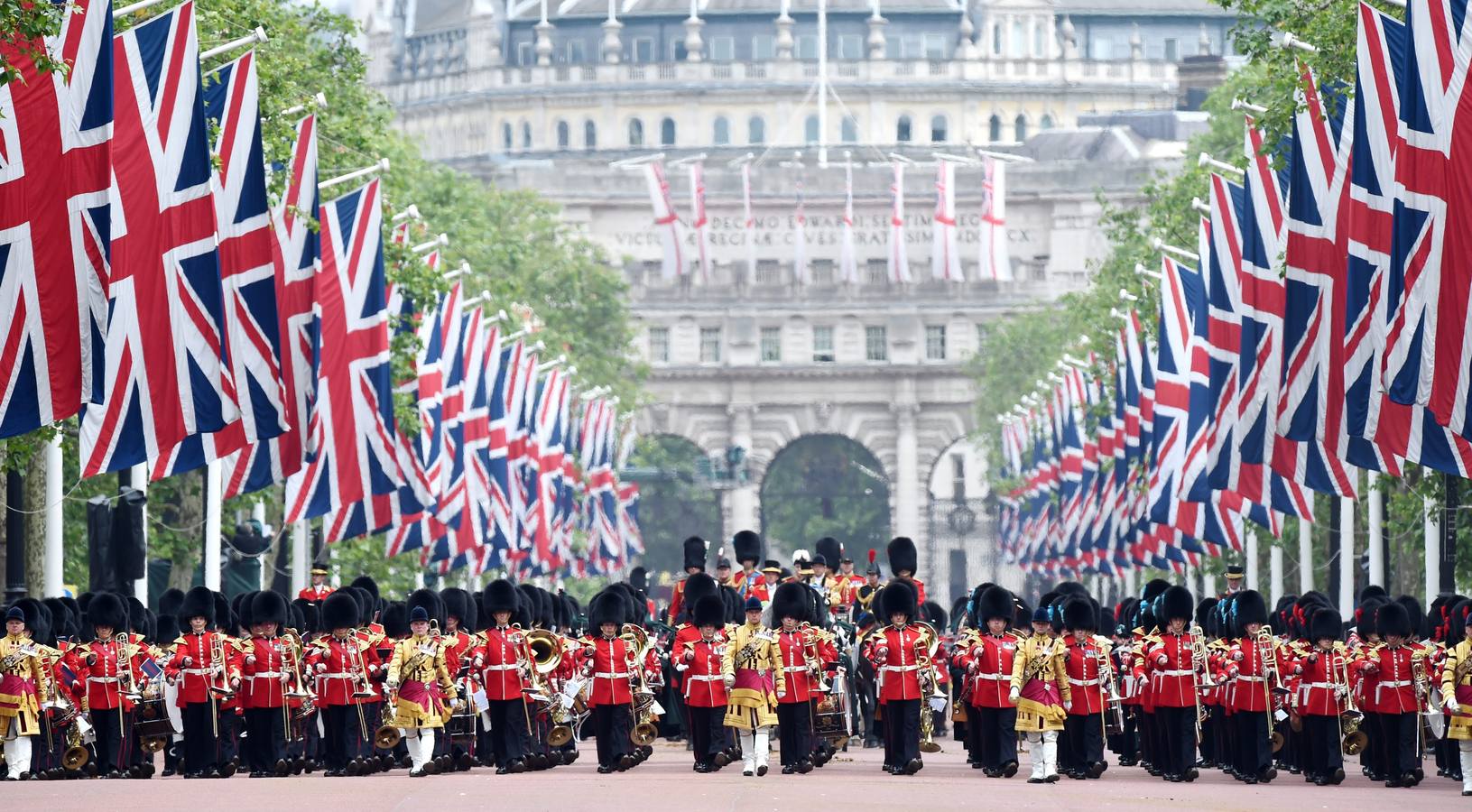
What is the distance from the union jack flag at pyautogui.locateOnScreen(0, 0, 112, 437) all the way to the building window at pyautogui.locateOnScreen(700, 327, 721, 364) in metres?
121

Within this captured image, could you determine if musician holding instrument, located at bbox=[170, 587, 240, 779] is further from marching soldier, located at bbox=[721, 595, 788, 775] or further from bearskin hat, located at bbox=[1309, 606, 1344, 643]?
bearskin hat, located at bbox=[1309, 606, 1344, 643]

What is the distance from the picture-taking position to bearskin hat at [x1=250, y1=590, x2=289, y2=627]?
118ft

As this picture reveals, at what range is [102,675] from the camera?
35.3 meters

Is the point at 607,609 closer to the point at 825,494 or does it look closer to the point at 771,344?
the point at 771,344

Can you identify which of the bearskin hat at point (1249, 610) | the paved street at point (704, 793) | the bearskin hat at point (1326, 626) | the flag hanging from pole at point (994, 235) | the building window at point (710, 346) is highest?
the flag hanging from pole at point (994, 235)

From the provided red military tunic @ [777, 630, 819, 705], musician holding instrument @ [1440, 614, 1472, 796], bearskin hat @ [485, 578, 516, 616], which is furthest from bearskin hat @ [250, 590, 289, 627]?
musician holding instrument @ [1440, 614, 1472, 796]

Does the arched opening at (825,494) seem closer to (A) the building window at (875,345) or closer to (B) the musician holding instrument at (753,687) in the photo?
(A) the building window at (875,345)

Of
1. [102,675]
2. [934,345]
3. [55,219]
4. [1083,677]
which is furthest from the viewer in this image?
[934,345]

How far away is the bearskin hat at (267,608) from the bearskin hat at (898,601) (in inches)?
226

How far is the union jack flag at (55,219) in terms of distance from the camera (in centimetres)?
3231

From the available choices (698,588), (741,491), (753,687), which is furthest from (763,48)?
(753,687)

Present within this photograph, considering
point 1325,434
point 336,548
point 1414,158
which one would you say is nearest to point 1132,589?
point 336,548

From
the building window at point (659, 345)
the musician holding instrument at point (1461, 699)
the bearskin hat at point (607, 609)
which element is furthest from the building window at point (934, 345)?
the musician holding instrument at point (1461, 699)

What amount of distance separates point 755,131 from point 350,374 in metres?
148
